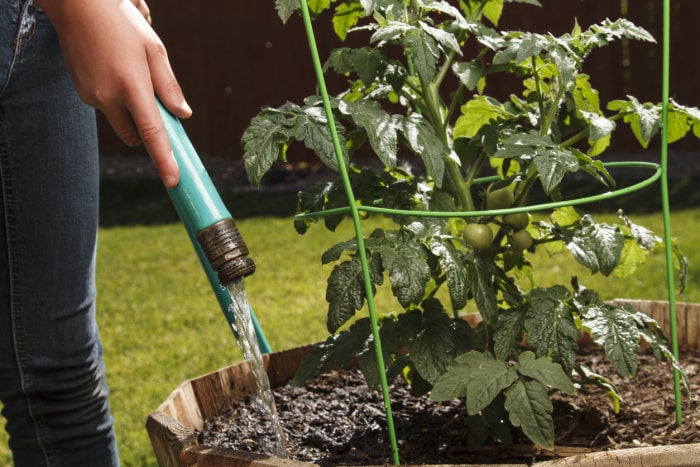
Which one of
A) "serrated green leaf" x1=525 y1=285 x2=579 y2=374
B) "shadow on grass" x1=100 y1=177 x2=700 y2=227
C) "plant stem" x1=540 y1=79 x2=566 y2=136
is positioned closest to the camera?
"serrated green leaf" x1=525 y1=285 x2=579 y2=374

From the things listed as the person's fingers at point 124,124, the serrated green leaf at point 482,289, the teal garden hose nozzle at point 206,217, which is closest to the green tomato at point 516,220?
the serrated green leaf at point 482,289

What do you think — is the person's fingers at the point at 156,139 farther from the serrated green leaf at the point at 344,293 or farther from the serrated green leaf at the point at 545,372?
the serrated green leaf at the point at 545,372

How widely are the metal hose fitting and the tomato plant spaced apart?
0.14 meters

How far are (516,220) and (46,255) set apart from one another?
2.95ft

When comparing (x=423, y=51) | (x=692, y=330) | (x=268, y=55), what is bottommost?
(x=692, y=330)

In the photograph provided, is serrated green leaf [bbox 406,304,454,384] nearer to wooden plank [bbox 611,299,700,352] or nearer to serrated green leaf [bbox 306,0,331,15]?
serrated green leaf [bbox 306,0,331,15]

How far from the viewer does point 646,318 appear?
1.46 meters

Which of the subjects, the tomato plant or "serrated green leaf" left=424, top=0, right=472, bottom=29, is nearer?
the tomato plant

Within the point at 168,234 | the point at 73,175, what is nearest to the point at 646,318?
the point at 73,175

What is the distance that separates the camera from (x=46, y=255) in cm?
162

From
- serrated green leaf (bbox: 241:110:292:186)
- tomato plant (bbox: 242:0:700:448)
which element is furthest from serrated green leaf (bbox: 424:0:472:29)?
serrated green leaf (bbox: 241:110:292:186)

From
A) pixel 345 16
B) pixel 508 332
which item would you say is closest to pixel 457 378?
pixel 508 332

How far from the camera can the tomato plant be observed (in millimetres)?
1291

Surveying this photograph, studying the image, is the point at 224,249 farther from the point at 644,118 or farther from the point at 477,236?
the point at 644,118
